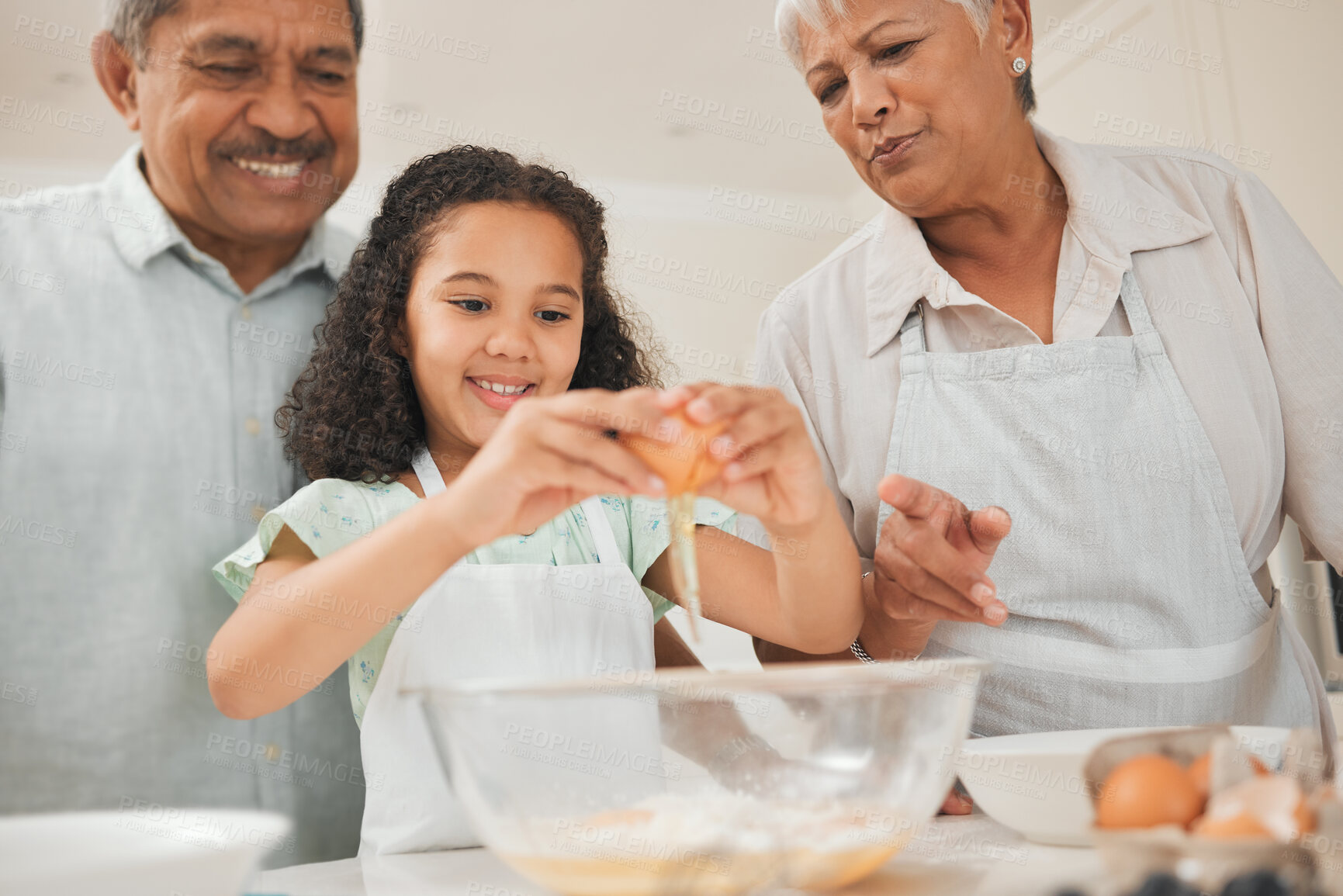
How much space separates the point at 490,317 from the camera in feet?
3.57

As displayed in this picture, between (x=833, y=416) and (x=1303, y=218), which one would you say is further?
(x=1303, y=218)

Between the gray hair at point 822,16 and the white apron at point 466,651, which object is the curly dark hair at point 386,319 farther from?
the gray hair at point 822,16

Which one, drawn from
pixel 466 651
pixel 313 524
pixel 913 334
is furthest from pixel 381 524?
pixel 913 334

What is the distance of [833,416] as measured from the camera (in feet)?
4.21

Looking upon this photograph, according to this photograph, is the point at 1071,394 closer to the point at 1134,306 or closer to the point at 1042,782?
the point at 1134,306

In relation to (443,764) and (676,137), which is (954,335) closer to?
(443,764)

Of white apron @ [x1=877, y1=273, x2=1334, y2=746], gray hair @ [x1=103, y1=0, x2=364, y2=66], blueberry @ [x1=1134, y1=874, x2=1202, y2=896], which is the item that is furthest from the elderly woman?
gray hair @ [x1=103, y1=0, x2=364, y2=66]

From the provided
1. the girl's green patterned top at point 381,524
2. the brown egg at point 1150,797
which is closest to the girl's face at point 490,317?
the girl's green patterned top at point 381,524

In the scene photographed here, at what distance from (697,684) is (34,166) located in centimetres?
386

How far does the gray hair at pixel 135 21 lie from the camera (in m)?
1.25

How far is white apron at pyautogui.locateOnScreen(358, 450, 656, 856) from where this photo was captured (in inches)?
35.9

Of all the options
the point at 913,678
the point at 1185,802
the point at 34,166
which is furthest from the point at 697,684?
the point at 34,166

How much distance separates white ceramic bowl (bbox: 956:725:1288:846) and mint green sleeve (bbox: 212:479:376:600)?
65 cm

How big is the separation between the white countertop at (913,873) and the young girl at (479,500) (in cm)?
16
